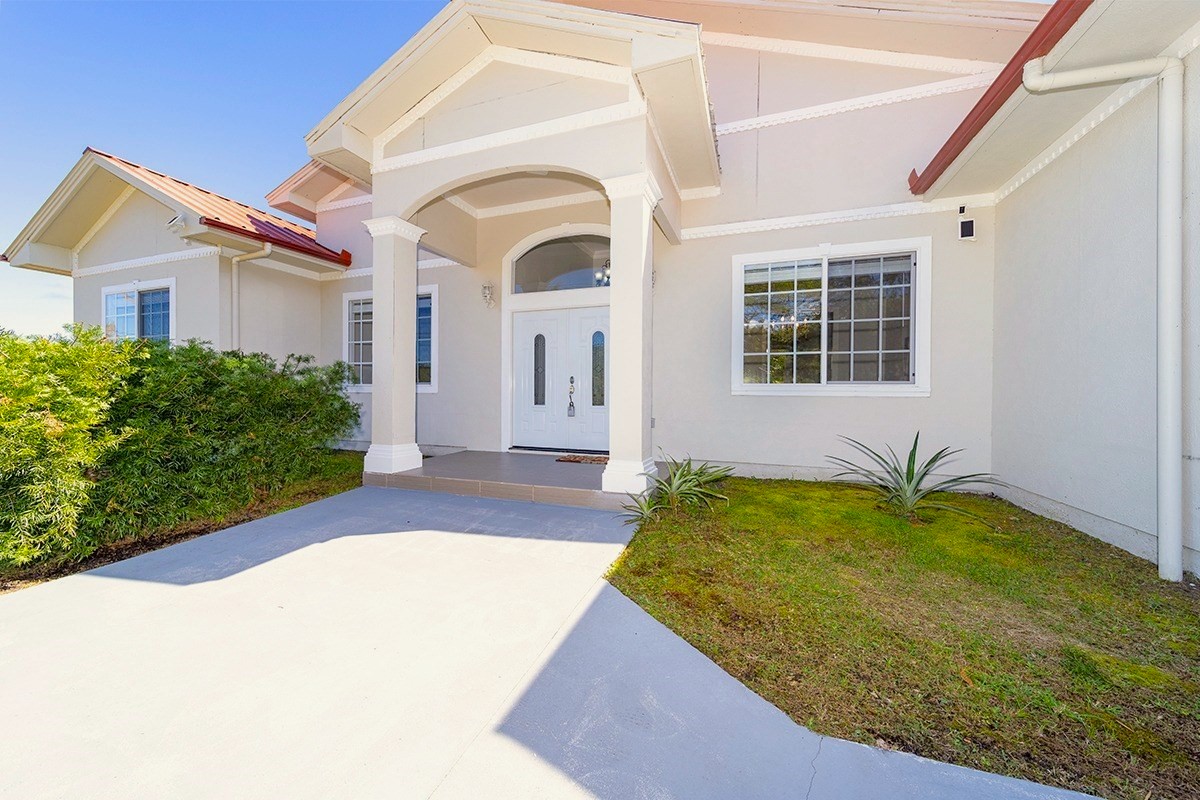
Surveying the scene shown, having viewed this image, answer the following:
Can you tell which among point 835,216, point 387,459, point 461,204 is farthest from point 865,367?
point 461,204

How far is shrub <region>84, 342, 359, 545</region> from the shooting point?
3729 millimetres

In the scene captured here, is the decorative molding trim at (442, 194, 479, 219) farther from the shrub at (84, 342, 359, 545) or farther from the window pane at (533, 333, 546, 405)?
the shrub at (84, 342, 359, 545)

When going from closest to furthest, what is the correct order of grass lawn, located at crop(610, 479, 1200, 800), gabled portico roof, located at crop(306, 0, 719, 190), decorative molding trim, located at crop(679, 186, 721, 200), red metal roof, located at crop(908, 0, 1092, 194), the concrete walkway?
the concrete walkway
grass lawn, located at crop(610, 479, 1200, 800)
red metal roof, located at crop(908, 0, 1092, 194)
gabled portico roof, located at crop(306, 0, 719, 190)
decorative molding trim, located at crop(679, 186, 721, 200)

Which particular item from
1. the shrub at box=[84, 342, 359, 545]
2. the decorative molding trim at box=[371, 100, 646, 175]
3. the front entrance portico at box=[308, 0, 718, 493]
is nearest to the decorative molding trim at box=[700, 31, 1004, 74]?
the front entrance portico at box=[308, 0, 718, 493]

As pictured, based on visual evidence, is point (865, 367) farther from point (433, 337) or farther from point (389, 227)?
point (433, 337)

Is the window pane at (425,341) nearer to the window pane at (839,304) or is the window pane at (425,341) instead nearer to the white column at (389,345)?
the white column at (389,345)

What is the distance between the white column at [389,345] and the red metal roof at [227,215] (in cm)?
298

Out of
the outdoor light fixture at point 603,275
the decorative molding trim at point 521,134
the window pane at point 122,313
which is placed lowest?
the window pane at point 122,313

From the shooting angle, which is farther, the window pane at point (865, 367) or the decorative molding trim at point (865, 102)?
the window pane at point (865, 367)

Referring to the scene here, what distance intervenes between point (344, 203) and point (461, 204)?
10.5ft

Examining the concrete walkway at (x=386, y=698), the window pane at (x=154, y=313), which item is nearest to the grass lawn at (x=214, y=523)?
the concrete walkway at (x=386, y=698)

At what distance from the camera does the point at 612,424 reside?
15.6ft

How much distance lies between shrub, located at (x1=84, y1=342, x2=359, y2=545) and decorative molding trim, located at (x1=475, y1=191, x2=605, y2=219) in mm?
3805

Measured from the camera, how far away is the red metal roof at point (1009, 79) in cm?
298
